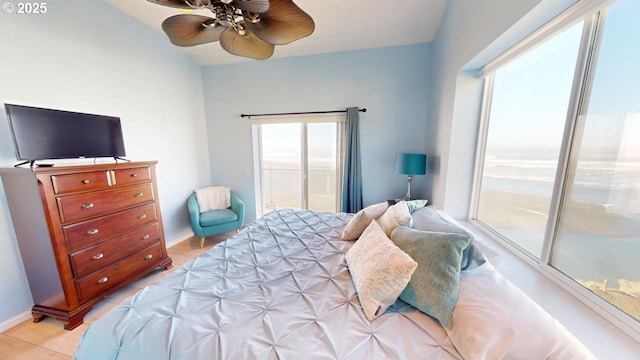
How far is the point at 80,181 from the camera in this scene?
1.79 m

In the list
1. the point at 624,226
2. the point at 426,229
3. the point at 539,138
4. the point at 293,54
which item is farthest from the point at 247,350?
the point at 293,54

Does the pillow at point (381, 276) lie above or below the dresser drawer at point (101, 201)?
below

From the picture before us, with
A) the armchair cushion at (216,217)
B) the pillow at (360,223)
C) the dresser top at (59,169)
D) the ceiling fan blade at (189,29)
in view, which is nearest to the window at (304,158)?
the armchair cushion at (216,217)

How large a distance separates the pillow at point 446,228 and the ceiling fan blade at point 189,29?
190 cm

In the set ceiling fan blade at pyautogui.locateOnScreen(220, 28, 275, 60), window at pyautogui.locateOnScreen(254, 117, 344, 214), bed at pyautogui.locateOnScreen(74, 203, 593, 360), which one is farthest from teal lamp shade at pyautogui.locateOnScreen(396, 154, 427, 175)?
ceiling fan blade at pyautogui.locateOnScreen(220, 28, 275, 60)

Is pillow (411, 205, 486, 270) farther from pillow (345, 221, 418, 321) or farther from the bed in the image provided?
pillow (345, 221, 418, 321)

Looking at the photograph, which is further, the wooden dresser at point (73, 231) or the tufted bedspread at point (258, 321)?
the wooden dresser at point (73, 231)

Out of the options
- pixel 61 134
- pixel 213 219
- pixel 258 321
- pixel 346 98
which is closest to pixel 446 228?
pixel 258 321

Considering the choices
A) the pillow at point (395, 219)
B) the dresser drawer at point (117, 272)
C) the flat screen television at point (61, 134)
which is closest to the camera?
the pillow at point (395, 219)

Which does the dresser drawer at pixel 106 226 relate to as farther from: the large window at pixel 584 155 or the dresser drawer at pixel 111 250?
the large window at pixel 584 155

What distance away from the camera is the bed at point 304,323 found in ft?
2.52

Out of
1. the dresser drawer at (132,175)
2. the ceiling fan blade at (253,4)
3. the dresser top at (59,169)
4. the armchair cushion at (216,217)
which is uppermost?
the ceiling fan blade at (253,4)

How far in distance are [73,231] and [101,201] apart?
1.00 ft

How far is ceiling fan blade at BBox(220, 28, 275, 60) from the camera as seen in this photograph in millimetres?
1533
